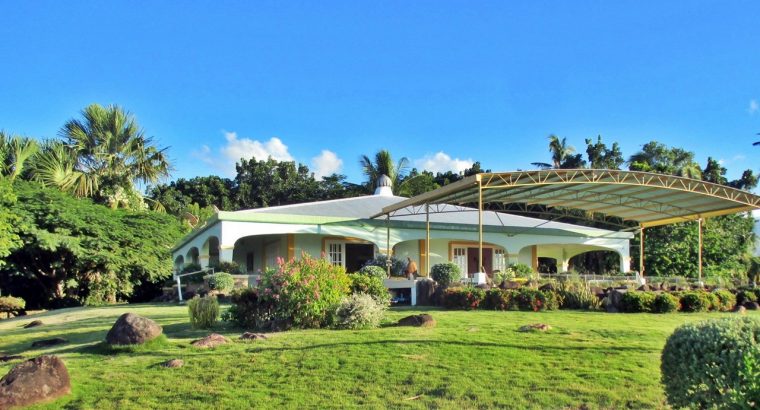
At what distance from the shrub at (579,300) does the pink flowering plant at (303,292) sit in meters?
5.85

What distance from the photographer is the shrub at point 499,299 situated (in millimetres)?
13875

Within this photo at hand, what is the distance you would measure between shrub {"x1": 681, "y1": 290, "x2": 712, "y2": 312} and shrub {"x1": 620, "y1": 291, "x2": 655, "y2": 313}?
3.52 feet

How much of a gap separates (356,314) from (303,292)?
1021 mm

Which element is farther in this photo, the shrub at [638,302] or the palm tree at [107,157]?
the palm tree at [107,157]

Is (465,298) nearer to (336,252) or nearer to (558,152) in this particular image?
(336,252)

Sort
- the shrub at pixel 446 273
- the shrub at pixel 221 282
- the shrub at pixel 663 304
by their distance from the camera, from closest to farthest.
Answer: the shrub at pixel 663 304 → the shrub at pixel 446 273 → the shrub at pixel 221 282

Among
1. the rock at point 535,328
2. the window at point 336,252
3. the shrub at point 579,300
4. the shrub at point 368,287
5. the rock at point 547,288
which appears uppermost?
the window at point 336,252

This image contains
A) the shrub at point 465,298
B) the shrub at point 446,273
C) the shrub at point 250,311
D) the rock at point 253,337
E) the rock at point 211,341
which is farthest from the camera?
the shrub at point 446,273

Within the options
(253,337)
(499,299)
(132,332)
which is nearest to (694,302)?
(499,299)

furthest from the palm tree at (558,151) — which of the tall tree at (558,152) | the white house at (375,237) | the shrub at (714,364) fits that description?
the shrub at (714,364)

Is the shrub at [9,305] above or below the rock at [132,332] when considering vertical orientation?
below

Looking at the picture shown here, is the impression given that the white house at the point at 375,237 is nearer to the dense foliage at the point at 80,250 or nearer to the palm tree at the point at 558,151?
the dense foliage at the point at 80,250

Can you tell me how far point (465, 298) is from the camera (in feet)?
46.6

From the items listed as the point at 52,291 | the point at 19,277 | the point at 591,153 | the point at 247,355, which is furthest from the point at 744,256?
the point at 19,277
